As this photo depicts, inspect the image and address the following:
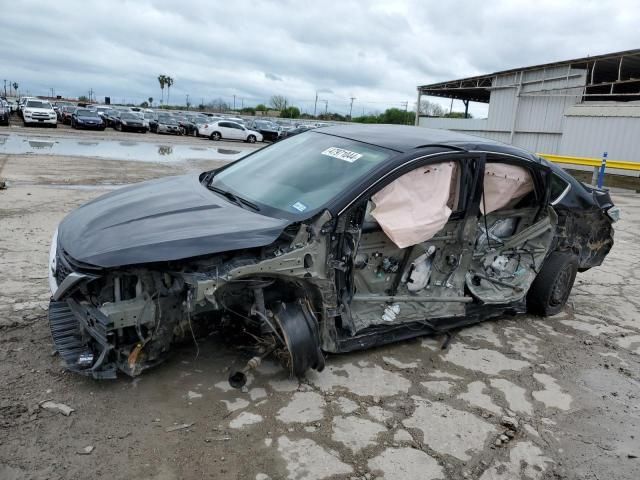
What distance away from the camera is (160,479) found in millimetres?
2428

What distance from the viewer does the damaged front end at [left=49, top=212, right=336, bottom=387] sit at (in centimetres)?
287

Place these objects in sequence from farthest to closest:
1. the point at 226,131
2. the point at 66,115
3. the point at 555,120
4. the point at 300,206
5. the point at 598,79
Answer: the point at 66,115
the point at 226,131
the point at 598,79
the point at 555,120
the point at 300,206

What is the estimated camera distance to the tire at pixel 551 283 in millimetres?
4746

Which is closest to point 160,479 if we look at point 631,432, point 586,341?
point 631,432

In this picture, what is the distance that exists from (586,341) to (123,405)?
12.3ft

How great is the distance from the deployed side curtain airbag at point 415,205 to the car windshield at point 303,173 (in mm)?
237

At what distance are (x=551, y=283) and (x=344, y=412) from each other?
2.66 meters

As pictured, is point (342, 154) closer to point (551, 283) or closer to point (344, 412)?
point (344, 412)

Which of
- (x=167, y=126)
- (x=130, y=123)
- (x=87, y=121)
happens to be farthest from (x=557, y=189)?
(x=167, y=126)

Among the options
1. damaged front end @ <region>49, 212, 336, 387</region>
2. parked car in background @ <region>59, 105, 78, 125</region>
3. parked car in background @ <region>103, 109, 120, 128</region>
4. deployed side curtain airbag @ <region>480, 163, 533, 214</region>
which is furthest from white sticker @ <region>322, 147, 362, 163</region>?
parked car in background @ <region>59, 105, 78, 125</region>

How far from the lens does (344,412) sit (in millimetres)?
3090

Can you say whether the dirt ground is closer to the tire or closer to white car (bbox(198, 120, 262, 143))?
the tire

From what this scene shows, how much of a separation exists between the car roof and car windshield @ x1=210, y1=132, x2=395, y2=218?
11 cm

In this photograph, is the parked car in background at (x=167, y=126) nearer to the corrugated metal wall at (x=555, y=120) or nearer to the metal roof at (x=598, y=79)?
the metal roof at (x=598, y=79)
